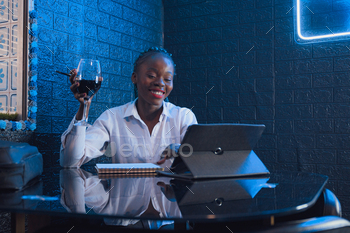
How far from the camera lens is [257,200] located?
0.70m

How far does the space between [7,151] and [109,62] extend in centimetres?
206

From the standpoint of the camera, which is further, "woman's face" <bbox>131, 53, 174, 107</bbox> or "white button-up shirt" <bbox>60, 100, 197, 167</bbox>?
"woman's face" <bbox>131, 53, 174, 107</bbox>

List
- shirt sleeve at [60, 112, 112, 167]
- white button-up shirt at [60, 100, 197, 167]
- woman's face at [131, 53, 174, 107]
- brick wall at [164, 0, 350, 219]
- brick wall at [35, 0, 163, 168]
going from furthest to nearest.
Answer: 1. brick wall at [164, 0, 350, 219]
2. brick wall at [35, 0, 163, 168]
3. woman's face at [131, 53, 174, 107]
4. white button-up shirt at [60, 100, 197, 167]
5. shirt sleeve at [60, 112, 112, 167]

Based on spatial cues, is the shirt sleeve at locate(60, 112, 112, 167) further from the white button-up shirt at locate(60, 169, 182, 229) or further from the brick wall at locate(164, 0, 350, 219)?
the brick wall at locate(164, 0, 350, 219)

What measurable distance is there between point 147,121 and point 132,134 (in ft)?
0.43

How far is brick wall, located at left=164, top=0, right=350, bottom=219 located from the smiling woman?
3.91 ft

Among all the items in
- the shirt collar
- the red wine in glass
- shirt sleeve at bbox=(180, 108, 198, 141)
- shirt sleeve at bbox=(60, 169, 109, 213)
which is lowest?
shirt sleeve at bbox=(60, 169, 109, 213)

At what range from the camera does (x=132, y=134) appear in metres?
1.85

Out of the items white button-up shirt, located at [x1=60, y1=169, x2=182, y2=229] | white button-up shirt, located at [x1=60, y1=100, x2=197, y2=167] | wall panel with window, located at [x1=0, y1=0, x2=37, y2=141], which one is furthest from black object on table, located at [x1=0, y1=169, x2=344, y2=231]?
wall panel with window, located at [x1=0, y1=0, x2=37, y2=141]

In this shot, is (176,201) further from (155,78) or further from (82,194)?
(155,78)

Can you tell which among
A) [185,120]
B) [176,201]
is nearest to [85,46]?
[185,120]

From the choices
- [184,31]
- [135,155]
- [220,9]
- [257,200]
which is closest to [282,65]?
[220,9]

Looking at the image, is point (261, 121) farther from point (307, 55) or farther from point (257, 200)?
point (257, 200)

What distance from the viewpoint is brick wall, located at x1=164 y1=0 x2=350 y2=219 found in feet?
8.82
